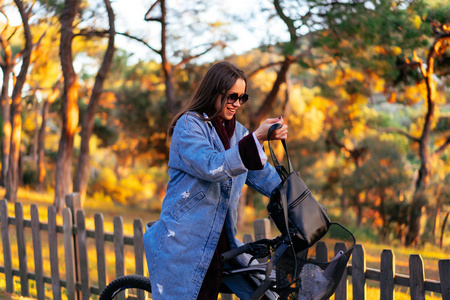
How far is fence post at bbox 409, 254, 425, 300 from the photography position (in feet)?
8.64

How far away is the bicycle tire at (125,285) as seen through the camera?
110 inches

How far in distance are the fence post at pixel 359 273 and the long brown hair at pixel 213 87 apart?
1.34 meters

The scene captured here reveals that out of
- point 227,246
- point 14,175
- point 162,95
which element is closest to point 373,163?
point 162,95

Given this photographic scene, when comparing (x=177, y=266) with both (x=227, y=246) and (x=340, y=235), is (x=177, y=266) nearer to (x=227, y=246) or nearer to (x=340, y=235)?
(x=227, y=246)

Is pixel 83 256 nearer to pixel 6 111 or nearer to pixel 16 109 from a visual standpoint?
pixel 6 111

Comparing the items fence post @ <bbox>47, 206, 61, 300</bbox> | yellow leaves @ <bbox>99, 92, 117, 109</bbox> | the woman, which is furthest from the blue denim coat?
yellow leaves @ <bbox>99, 92, 117, 109</bbox>

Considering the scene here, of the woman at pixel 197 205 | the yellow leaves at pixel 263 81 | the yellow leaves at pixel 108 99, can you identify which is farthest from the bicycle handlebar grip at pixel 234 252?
the yellow leaves at pixel 108 99

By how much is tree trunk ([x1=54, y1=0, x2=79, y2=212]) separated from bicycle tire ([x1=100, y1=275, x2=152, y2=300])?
339 inches

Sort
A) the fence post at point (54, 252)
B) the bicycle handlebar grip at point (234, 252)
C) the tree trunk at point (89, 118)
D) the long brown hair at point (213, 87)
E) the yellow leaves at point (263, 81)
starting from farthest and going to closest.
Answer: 1. the yellow leaves at point (263, 81)
2. the tree trunk at point (89, 118)
3. the fence post at point (54, 252)
4. the long brown hair at point (213, 87)
5. the bicycle handlebar grip at point (234, 252)

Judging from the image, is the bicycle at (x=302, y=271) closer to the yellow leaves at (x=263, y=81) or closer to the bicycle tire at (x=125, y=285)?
the bicycle tire at (x=125, y=285)

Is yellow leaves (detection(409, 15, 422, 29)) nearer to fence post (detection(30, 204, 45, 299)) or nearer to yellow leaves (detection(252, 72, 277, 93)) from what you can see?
yellow leaves (detection(252, 72, 277, 93))

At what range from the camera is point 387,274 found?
110 inches

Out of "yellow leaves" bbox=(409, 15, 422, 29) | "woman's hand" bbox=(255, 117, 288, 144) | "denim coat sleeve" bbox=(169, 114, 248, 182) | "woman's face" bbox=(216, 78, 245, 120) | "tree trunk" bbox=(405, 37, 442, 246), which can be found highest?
"yellow leaves" bbox=(409, 15, 422, 29)

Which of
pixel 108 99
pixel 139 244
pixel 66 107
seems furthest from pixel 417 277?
pixel 108 99
